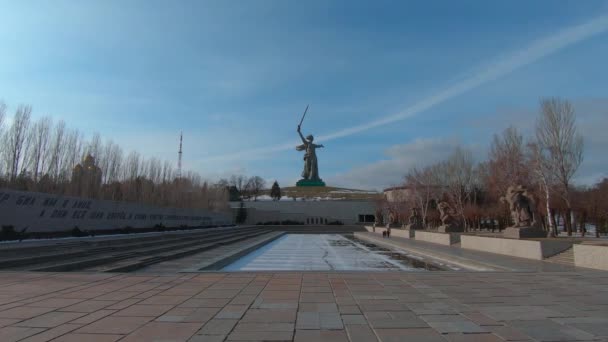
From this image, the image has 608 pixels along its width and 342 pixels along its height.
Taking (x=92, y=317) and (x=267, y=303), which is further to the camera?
(x=267, y=303)

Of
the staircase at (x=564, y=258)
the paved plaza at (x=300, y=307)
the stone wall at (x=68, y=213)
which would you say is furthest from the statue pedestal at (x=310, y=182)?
the paved plaza at (x=300, y=307)

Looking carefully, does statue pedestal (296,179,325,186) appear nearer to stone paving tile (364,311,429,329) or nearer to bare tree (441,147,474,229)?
bare tree (441,147,474,229)

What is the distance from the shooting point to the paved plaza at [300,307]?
402 centimetres

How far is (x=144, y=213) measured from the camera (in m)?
29.3

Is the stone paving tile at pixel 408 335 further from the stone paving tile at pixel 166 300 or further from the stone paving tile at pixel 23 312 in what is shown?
the stone paving tile at pixel 23 312

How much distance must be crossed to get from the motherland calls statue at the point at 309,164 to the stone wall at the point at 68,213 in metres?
40.6

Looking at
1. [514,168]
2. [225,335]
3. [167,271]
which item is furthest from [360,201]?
[225,335]

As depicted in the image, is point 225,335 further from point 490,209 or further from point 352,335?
point 490,209

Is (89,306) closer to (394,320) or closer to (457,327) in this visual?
(394,320)

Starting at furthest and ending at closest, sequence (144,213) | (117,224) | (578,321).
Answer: (144,213), (117,224), (578,321)

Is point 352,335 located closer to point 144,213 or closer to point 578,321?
point 578,321

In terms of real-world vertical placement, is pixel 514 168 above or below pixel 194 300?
above

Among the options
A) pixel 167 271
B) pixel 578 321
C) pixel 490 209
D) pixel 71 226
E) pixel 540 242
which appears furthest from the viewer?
pixel 490 209

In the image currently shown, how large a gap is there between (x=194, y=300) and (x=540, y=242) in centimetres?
1124
